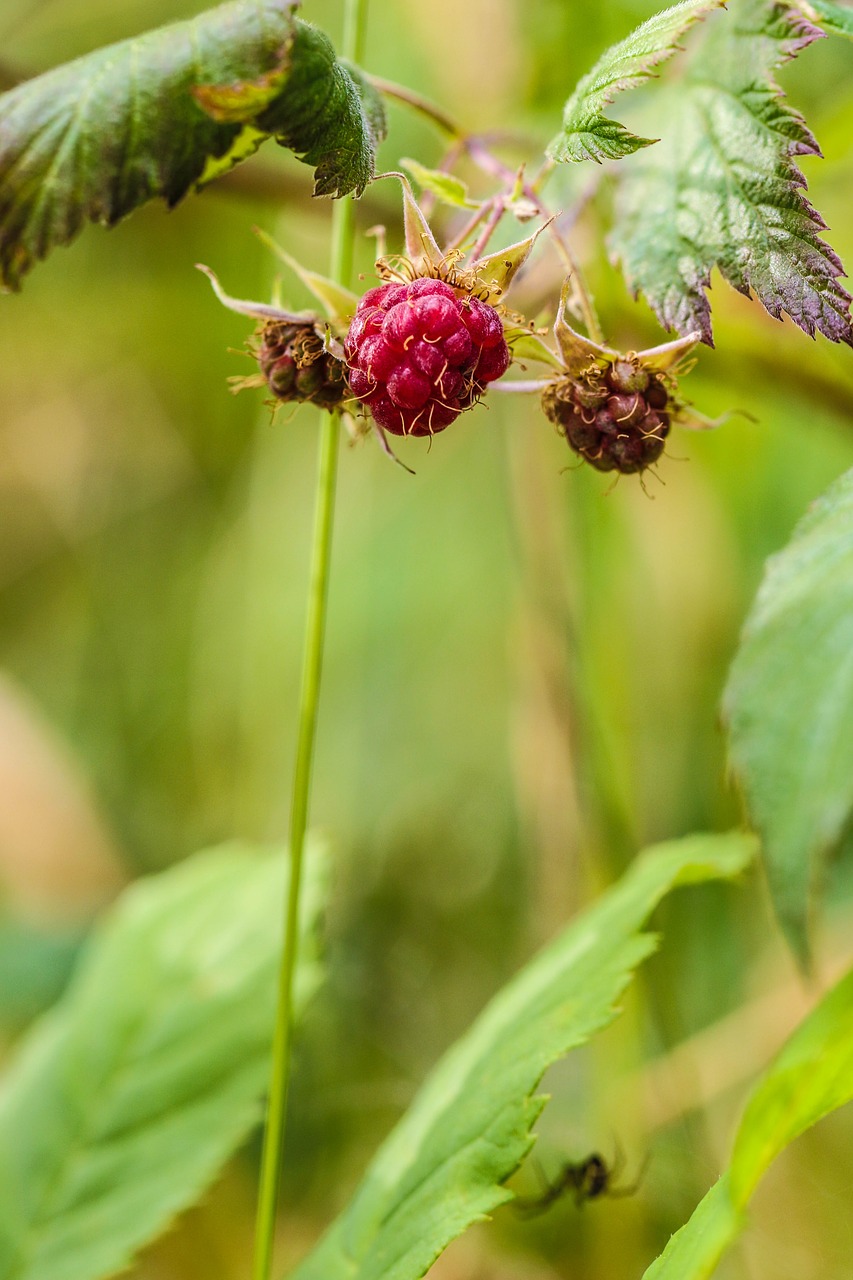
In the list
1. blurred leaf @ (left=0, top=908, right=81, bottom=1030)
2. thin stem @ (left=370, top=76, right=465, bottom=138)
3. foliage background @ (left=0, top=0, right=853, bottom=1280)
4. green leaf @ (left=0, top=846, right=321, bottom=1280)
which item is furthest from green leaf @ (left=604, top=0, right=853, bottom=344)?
blurred leaf @ (left=0, top=908, right=81, bottom=1030)

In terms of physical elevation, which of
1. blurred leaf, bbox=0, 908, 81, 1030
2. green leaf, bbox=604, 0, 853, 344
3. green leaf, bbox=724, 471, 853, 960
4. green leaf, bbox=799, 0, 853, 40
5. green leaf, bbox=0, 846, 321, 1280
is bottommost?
blurred leaf, bbox=0, 908, 81, 1030

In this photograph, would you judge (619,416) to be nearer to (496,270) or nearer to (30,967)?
(496,270)

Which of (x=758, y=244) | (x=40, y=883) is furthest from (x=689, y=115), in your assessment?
(x=40, y=883)

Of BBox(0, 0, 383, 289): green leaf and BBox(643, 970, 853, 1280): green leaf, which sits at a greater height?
BBox(0, 0, 383, 289): green leaf

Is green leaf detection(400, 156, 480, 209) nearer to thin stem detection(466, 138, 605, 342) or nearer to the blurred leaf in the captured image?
thin stem detection(466, 138, 605, 342)

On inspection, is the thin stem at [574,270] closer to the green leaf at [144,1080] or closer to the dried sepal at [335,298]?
the dried sepal at [335,298]

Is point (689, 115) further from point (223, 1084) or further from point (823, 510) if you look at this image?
point (223, 1084)
